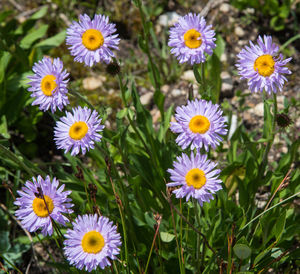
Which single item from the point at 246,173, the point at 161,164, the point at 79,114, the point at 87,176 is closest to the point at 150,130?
the point at 161,164

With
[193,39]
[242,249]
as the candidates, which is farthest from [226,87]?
[242,249]

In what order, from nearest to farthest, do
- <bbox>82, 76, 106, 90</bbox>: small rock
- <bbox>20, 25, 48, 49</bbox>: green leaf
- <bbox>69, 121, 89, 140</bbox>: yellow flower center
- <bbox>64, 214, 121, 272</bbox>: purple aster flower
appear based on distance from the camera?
<bbox>64, 214, 121, 272</bbox>: purple aster flower < <bbox>69, 121, 89, 140</bbox>: yellow flower center < <bbox>20, 25, 48, 49</bbox>: green leaf < <bbox>82, 76, 106, 90</bbox>: small rock

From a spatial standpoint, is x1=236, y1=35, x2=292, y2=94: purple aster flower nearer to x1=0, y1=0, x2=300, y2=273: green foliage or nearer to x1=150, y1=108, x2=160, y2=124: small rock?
x1=0, y1=0, x2=300, y2=273: green foliage

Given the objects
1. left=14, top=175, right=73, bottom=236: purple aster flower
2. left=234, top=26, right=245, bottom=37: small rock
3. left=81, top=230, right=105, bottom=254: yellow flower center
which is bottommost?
left=81, top=230, right=105, bottom=254: yellow flower center

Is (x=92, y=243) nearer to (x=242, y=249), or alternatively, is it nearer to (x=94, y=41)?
(x=242, y=249)

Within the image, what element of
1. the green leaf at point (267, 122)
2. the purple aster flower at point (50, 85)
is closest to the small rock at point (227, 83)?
the green leaf at point (267, 122)

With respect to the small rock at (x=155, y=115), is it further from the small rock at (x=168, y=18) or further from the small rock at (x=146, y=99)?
the small rock at (x=168, y=18)

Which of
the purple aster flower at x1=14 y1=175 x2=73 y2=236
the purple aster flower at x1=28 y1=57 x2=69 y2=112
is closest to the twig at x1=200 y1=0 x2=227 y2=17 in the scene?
the purple aster flower at x1=28 y1=57 x2=69 y2=112
